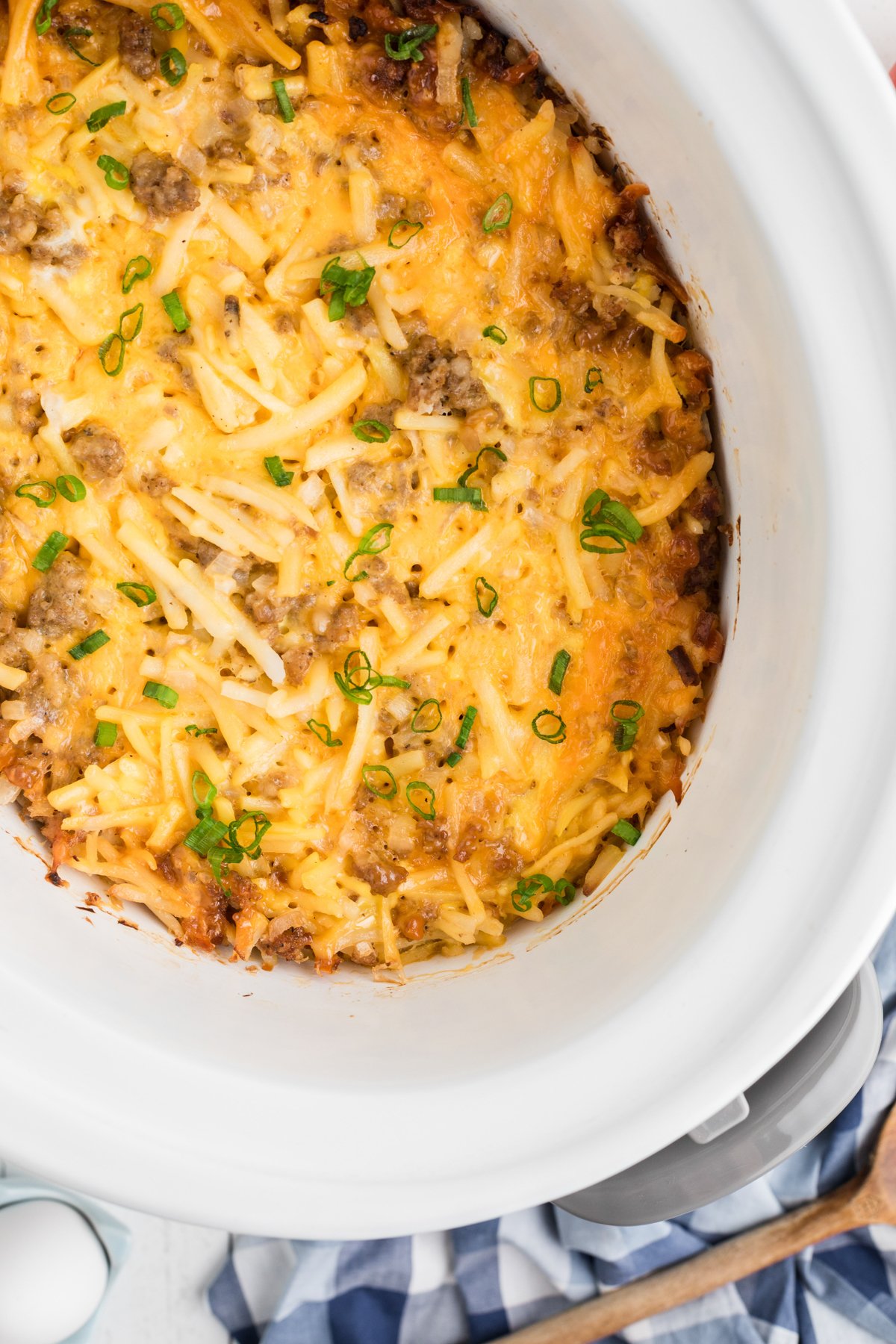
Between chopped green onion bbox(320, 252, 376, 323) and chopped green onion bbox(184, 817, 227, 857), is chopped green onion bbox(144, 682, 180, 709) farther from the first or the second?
chopped green onion bbox(320, 252, 376, 323)

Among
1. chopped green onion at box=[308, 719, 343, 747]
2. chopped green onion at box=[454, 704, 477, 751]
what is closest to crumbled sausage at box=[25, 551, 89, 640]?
chopped green onion at box=[308, 719, 343, 747]

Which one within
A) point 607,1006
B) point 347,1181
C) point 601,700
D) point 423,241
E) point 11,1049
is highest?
point 423,241

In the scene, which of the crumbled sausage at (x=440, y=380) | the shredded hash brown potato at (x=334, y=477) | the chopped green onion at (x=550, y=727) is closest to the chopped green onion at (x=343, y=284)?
the shredded hash brown potato at (x=334, y=477)

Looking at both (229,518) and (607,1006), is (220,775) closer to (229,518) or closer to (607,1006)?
(229,518)

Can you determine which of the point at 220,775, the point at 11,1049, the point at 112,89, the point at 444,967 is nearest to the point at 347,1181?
the point at 444,967

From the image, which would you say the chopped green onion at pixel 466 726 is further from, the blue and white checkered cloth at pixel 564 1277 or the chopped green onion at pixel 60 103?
the blue and white checkered cloth at pixel 564 1277

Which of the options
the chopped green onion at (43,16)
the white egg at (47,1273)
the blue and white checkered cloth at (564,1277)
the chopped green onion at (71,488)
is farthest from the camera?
the blue and white checkered cloth at (564,1277)

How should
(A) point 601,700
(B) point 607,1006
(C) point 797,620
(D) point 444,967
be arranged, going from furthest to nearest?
(D) point 444,967
(A) point 601,700
(B) point 607,1006
(C) point 797,620
